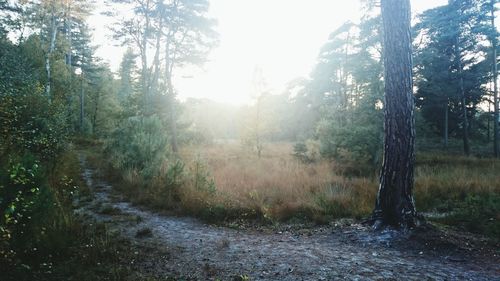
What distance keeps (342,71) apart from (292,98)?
13.0 metres

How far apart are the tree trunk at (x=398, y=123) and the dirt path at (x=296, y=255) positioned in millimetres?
519

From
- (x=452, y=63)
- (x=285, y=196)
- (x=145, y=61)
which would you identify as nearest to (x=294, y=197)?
(x=285, y=196)

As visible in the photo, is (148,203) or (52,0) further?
(52,0)

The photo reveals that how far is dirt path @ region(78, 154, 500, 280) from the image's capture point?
3645mm

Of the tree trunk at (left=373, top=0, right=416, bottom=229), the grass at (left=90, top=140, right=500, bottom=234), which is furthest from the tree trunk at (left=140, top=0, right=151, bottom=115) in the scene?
the tree trunk at (left=373, top=0, right=416, bottom=229)

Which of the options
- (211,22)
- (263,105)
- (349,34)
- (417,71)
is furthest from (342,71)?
(211,22)

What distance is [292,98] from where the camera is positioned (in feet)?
141

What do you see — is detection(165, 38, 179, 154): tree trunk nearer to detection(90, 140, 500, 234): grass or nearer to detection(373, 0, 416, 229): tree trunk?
detection(90, 140, 500, 234): grass

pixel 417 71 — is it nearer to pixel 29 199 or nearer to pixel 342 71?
pixel 342 71

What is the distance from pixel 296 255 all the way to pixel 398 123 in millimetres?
2883

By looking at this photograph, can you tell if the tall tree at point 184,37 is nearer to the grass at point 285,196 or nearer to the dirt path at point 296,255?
the grass at point 285,196

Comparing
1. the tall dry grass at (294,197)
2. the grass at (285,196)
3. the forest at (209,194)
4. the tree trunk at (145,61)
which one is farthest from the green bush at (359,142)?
the tree trunk at (145,61)

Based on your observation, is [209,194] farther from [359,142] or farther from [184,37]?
[184,37]

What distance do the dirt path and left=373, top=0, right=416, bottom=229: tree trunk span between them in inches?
20.4
